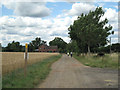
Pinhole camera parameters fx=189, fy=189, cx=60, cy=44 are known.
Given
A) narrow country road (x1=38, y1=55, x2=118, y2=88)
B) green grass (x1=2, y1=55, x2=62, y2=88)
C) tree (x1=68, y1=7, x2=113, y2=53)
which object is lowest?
narrow country road (x1=38, y1=55, x2=118, y2=88)

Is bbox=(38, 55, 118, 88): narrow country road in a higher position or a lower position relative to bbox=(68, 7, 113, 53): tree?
lower

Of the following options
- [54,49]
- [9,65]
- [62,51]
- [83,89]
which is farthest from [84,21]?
[62,51]

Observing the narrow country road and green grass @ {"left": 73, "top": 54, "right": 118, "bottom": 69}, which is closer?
the narrow country road

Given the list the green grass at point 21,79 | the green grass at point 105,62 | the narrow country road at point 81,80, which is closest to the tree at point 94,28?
the green grass at point 105,62

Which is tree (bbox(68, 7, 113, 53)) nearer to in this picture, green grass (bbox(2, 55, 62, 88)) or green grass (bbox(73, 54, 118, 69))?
green grass (bbox(73, 54, 118, 69))

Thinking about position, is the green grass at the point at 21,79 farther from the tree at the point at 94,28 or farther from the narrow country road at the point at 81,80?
the tree at the point at 94,28

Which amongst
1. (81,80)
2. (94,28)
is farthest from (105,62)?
(81,80)

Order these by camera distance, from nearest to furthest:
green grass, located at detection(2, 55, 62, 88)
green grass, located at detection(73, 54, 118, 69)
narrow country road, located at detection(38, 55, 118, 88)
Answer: green grass, located at detection(2, 55, 62, 88), narrow country road, located at detection(38, 55, 118, 88), green grass, located at detection(73, 54, 118, 69)

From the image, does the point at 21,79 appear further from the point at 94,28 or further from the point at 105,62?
the point at 94,28

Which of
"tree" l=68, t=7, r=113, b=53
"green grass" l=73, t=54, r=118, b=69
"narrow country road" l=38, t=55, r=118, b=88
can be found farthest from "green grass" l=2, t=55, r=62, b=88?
"tree" l=68, t=7, r=113, b=53

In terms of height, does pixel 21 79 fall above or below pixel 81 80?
above

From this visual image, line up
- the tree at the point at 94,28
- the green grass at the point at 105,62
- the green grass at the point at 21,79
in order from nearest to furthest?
the green grass at the point at 21,79
the green grass at the point at 105,62
the tree at the point at 94,28

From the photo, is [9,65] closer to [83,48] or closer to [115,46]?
[83,48]

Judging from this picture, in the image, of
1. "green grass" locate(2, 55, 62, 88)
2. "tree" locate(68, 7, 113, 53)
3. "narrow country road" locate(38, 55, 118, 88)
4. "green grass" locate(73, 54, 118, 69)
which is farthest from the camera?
"tree" locate(68, 7, 113, 53)
